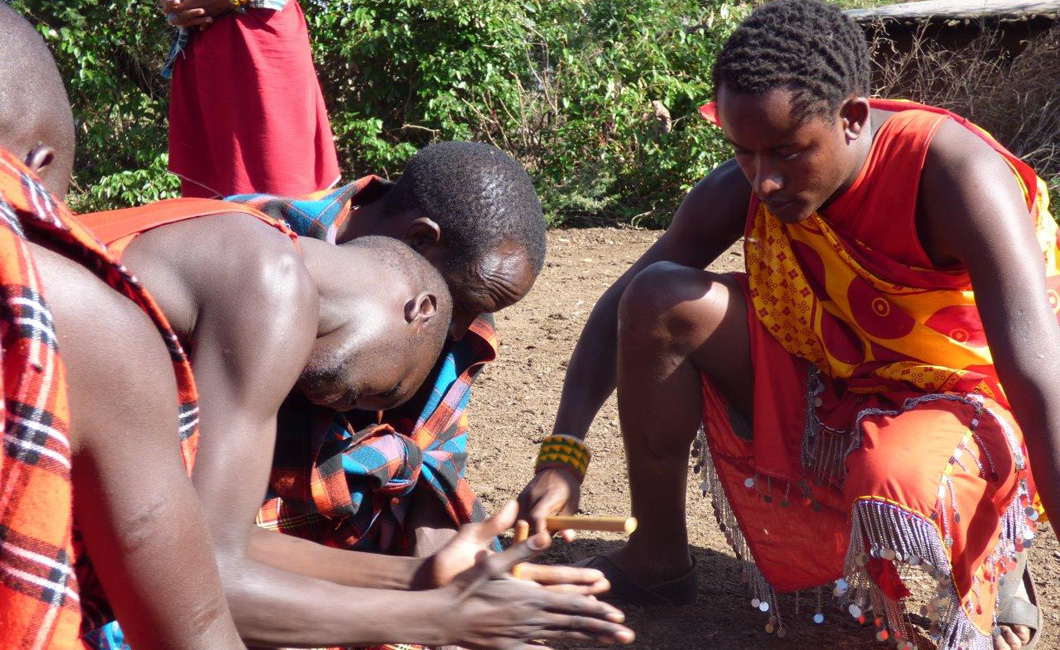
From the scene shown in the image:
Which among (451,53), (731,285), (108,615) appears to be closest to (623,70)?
(451,53)

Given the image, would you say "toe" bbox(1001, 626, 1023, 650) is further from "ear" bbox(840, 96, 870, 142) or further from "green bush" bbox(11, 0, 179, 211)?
"green bush" bbox(11, 0, 179, 211)

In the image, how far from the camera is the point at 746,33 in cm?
243

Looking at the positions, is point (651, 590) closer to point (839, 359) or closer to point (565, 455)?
point (565, 455)

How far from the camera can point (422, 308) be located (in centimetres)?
225

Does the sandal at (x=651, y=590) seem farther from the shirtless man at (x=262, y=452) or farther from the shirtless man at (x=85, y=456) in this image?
the shirtless man at (x=85, y=456)

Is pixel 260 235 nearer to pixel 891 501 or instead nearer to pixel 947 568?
pixel 891 501

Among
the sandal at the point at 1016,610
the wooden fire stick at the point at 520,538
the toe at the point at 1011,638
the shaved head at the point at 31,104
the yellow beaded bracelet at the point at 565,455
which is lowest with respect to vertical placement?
the toe at the point at 1011,638

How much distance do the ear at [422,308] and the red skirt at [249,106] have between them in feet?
5.87

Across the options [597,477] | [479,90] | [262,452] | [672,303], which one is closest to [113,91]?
[479,90]

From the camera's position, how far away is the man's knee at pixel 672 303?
257cm

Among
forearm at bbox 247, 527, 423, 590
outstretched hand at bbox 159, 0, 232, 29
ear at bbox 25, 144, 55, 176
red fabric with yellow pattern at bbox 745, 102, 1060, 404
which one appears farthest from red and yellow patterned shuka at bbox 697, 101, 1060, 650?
outstretched hand at bbox 159, 0, 232, 29

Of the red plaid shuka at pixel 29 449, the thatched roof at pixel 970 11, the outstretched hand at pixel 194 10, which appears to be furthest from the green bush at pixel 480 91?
the red plaid shuka at pixel 29 449

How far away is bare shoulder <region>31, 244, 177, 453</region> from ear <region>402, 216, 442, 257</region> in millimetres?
1378

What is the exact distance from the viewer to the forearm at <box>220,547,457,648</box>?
1813mm
